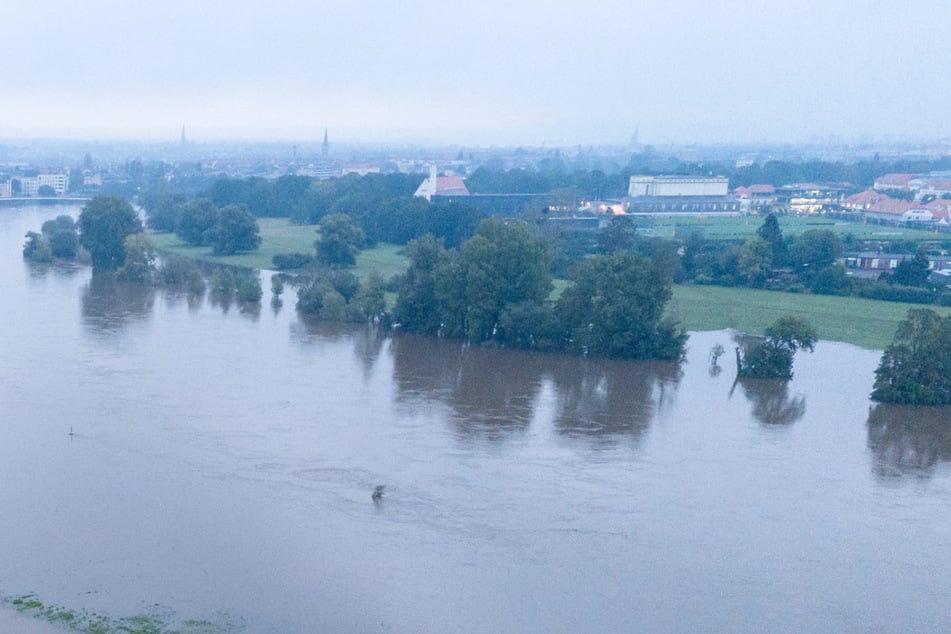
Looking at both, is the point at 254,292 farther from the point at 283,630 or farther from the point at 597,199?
the point at 597,199

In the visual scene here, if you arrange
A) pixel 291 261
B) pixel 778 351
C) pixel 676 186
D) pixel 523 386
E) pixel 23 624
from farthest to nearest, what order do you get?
pixel 676 186 < pixel 291 261 < pixel 778 351 < pixel 523 386 < pixel 23 624

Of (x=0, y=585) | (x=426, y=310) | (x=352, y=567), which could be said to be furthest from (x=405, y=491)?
(x=426, y=310)

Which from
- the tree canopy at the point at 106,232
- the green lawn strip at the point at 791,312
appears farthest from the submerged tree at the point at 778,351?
the tree canopy at the point at 106,232

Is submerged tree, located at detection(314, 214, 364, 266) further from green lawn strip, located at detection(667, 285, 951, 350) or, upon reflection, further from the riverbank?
the riverbank

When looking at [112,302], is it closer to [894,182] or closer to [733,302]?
[733,302]

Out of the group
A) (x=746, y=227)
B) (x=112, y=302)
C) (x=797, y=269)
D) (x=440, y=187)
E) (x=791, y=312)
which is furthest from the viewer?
(x=440, y=187)

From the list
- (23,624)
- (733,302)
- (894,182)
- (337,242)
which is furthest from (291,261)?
(894,182)

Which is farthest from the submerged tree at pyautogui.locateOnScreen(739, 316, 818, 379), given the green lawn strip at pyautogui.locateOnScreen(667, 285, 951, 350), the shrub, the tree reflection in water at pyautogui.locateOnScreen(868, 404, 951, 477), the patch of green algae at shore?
the shrub
